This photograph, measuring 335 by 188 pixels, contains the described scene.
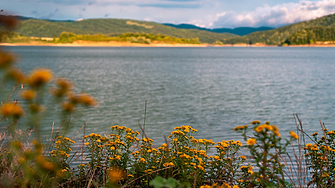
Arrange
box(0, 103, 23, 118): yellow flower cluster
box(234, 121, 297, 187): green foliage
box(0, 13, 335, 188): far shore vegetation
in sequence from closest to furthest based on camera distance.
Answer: box(0, 103, 23, 118): yellow flower cluster < box(0, 13, 335, 188): far shore vegetation < box(234, 121, 297, 187): green foliage

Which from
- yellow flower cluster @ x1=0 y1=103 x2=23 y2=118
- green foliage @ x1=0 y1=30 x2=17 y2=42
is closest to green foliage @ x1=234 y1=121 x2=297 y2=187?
yellow flower cluster @ x1=0 y1=103 x2=23 y2=118

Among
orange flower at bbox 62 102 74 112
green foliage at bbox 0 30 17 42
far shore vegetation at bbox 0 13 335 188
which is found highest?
green foliage at bbox 0 30 17 42

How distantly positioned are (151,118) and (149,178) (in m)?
10.7

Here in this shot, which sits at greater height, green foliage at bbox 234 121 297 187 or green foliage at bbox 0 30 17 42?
green foliage at bbox 0 30 17 42

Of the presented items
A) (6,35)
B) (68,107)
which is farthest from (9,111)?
(6,35)

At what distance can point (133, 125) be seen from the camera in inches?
553

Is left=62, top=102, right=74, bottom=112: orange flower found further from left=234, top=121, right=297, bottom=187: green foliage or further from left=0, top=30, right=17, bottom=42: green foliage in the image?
left=234, top=121, right=297, bottom=187: green foliage

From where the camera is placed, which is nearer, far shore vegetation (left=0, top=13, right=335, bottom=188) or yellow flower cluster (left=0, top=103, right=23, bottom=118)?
yellow flower cluster (left=0, top=103, right=23, bottom=118)

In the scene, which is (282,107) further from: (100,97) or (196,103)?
(100,97)

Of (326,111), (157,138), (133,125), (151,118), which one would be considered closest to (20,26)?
(157,138)

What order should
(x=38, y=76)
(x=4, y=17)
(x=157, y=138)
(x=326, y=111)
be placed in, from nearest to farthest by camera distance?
1. (x=38, y=76)
2. (x=4, y=17)
3. (x=157, y=138)
4. (x=326, y=111)

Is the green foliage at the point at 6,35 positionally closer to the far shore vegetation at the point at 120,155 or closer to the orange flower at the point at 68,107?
the far shore vegetation at the point at 120,155

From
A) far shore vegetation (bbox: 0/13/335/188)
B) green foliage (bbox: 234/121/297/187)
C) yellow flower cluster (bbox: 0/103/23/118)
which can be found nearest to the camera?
yellow flower cluster (bbox: 0/103/23/118)

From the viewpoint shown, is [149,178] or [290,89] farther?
[290,89]
